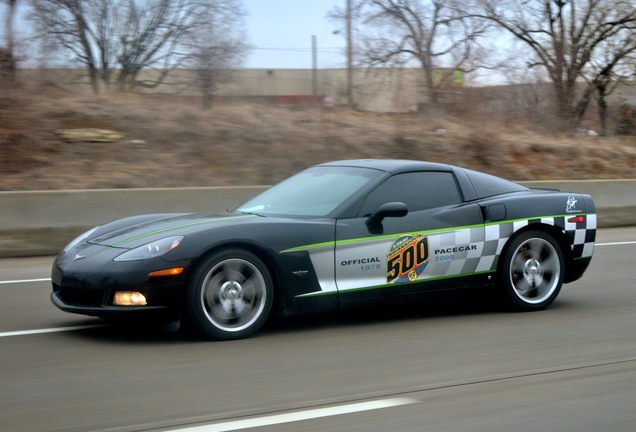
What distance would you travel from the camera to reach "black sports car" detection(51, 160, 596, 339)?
612 cm

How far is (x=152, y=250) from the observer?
20.1 feet

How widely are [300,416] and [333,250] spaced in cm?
218

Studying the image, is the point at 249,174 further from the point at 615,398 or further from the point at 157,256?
the point at 615,398

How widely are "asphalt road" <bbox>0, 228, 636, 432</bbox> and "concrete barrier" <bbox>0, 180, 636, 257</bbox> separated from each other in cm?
388

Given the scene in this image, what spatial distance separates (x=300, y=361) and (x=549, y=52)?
28811 mm

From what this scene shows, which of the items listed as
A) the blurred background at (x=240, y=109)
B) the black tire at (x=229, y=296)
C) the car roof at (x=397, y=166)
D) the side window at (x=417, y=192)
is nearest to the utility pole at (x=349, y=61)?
the blurred background at (x=240, y=109)

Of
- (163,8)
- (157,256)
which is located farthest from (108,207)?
(163,8)

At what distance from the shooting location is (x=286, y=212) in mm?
7094

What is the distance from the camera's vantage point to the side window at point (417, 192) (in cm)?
704

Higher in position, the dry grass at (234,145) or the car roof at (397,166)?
the dry grass at (234,145)

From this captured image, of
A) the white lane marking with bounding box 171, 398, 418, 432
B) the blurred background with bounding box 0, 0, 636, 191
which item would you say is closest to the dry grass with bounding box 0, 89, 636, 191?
the blurred background with bounding box 0, 0, 636, 191

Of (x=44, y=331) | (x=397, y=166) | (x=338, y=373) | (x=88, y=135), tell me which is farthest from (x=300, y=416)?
(x=88, y=135)

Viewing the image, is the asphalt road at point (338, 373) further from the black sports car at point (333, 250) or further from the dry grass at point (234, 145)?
the dry grass at point (234, 145)

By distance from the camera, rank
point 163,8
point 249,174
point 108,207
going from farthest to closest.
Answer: point 163,8, point 249,174, point 108,207
